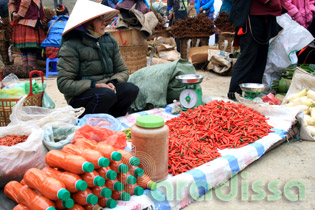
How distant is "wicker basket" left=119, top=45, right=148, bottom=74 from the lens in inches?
205

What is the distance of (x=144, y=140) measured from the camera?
1621 mm

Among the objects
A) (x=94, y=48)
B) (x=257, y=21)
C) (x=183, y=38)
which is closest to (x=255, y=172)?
(x=94, y=48)

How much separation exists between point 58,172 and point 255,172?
62.0 inches

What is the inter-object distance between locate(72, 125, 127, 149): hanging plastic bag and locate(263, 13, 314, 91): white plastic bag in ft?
11.0

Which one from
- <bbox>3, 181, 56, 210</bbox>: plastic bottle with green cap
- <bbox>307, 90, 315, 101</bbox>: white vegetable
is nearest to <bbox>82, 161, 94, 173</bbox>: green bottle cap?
<bbox>3, 181, 56, 210</bbox>: plastic bottle with green cap

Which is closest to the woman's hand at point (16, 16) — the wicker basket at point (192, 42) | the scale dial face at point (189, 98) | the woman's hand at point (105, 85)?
the wicker basket at point (192, 42)

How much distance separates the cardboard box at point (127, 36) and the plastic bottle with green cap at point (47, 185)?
13.2ft

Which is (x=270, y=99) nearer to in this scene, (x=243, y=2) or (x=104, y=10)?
(x=243, y=2)

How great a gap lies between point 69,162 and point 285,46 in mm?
4180

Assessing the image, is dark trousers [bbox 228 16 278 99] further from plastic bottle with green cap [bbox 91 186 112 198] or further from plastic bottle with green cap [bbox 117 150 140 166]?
plastic bottle with green cap [bbox 91 186 112 198]

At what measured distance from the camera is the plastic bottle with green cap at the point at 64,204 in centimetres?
128

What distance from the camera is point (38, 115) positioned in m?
2.24

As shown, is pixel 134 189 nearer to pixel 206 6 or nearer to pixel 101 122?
pixel 101 122

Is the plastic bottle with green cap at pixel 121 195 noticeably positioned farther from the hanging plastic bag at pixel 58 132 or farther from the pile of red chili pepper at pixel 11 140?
the pile of red chili pepper at pixel 11 140
